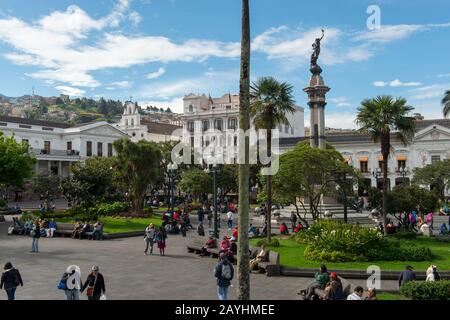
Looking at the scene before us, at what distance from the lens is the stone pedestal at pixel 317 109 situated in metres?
40.3

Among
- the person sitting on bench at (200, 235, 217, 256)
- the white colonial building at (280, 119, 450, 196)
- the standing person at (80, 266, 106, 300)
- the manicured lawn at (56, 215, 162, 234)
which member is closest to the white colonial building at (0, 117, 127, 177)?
the white colonial building at (280, 119, 450, 196)

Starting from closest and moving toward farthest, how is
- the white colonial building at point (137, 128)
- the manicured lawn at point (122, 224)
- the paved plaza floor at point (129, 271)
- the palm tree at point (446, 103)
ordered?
the paved plaza floor at point (129, 271)
the manicured lawn at point (122, 224)
the palm tree at point (446, 103)
the white colonial building at point (137, 128)

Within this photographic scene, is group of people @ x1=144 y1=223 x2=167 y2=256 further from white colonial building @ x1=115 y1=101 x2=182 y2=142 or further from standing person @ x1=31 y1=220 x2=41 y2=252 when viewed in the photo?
white colonial building @ x1=115 y1=101 x2=182 y2=142

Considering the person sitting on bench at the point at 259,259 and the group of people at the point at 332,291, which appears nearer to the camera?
the group of people at the point at 332,291

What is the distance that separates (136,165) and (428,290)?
100ft

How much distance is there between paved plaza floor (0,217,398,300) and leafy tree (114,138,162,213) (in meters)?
13.8

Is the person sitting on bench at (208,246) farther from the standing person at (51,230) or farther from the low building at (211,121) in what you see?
the low building at (211,121)

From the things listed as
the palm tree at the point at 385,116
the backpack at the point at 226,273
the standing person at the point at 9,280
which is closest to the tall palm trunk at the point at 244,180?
the backpack at the point at 226,273

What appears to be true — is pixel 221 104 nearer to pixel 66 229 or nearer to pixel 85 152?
pixel 85 152

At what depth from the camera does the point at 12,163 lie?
120ft

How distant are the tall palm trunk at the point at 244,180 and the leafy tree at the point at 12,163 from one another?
30.9m

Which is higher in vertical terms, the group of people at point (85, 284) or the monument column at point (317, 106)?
the monument column at point (317, 106)
